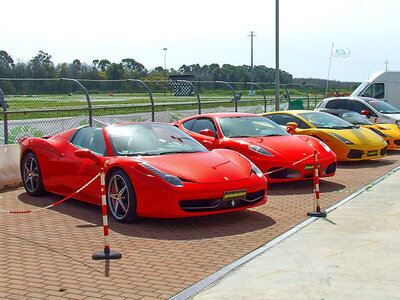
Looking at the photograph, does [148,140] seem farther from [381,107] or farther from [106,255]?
[381,107]

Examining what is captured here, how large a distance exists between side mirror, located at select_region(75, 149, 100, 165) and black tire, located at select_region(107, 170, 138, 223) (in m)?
0.37

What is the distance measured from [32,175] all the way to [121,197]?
8.74 feet

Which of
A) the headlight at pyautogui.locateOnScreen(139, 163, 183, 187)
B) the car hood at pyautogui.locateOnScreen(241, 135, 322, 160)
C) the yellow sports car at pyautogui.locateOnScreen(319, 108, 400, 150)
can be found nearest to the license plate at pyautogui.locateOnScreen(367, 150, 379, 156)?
the yellow sports car at pyautogui.locateOnScreen(319, 108, 400, 150)

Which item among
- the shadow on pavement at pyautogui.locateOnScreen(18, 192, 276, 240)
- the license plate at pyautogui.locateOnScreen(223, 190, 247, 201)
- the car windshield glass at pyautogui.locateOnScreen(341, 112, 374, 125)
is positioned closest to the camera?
the shadow on pavement at pyautogui.locateOnScreen(18, 192, 276, 240)

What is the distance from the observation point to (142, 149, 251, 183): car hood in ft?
22.6

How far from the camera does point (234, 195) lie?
6.90 m

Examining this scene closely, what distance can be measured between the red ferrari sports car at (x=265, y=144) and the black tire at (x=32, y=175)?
2.78 metres

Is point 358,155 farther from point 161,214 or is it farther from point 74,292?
point 74,292

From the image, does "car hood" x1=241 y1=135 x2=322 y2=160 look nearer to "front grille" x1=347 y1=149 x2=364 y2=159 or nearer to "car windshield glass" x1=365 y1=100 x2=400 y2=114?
"front grille" x1=347 y1=149 x2=364 y2=159

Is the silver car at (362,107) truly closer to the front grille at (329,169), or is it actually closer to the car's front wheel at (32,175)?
the front grille at (329,169)

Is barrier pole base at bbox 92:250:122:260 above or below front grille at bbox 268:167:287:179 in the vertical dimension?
below

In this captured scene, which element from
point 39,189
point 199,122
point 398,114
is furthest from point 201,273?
point 398,114

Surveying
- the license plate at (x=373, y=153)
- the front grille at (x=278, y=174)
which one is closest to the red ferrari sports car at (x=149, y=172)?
the front grille at (x=278, y=174)

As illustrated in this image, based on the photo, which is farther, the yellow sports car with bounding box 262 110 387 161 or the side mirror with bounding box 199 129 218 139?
the yellow sports car with bounding box 262 110 387 161
